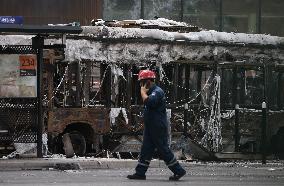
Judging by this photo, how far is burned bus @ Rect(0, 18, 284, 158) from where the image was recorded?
16688 mm

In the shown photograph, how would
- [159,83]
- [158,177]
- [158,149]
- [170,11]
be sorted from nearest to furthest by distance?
[158,149], [158,177], [159,83], [170,11]

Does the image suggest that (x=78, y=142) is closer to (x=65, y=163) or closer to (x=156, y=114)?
(x=65, y=163)

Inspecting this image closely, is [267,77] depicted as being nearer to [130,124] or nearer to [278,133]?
[278,133]

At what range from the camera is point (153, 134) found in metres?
11.7

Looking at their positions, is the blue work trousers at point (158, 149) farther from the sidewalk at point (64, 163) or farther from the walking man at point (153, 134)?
the sidewalk at point (64, 163)

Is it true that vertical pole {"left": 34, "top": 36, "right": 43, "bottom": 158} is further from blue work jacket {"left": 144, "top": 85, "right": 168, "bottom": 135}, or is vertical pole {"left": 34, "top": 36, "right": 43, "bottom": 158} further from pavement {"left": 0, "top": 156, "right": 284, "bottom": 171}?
blue work jacket {"left": 144, "top": 85, "right": 168, "bottom": 135}

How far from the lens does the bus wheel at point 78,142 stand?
54.7 ft

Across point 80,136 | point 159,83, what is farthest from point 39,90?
point 159,83

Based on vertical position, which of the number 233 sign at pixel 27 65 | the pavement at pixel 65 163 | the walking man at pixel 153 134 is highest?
the number 233 sign at pixel 27 65

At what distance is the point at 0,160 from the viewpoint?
48.2 ft

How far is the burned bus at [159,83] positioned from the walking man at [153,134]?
4.41 meters

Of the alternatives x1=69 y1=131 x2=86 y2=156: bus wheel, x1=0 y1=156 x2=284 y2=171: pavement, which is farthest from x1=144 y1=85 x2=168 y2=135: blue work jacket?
x1=69 y1=131 x2=86 y2=156: bus wheel

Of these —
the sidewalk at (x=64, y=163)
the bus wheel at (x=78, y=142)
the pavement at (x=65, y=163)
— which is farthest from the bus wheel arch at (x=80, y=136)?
the sidewalk at (x=64, y=163)

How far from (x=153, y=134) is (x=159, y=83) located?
6069 millimetres
